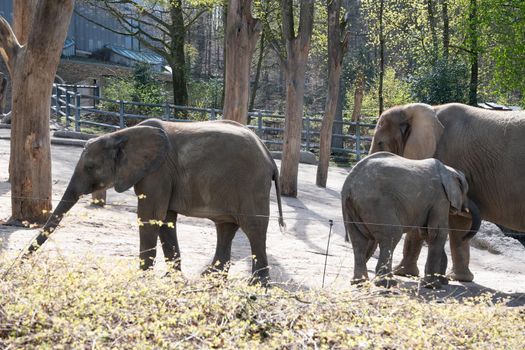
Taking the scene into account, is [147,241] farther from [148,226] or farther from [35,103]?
[35,103]

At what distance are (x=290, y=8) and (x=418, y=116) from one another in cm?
736

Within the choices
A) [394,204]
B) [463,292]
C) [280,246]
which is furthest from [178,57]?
[463,292]

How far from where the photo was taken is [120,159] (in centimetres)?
855

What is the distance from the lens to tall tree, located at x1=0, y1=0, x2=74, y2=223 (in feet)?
34.3

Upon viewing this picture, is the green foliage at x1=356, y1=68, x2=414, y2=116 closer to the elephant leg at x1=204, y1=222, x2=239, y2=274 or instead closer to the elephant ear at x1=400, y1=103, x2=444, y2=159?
the elephant ear at x1=400, y1=103, x2=444, y2=159

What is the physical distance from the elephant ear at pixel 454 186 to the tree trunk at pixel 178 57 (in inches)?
889

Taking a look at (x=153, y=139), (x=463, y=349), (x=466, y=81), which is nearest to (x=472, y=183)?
(x=153, y=139)

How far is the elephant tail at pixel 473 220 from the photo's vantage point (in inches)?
391

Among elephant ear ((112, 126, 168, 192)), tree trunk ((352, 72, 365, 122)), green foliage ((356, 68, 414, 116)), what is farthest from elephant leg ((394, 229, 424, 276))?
green foliage ((356, 68, 414, 116))

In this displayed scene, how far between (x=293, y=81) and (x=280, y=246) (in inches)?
258

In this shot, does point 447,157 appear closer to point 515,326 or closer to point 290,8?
point 515,326

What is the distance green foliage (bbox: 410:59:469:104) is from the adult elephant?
53.5 feet

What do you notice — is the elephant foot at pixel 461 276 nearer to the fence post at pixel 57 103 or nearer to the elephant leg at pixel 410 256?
the elephant leg at pixel 410 256

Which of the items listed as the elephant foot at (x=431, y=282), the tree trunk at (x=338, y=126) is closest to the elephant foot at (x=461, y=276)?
the elephant foot at (x=431, y=282)
